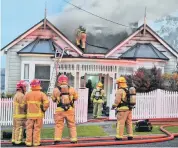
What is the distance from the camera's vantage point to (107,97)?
20.8 m

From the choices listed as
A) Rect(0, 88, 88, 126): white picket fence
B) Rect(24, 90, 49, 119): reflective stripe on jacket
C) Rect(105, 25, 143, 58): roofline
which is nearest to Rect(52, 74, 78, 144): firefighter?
Rect(24, 90, 49, 119): reflective stripe on jacket

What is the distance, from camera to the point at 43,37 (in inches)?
837

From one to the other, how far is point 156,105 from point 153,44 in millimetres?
6073

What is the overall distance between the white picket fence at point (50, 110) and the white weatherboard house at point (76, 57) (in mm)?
3674

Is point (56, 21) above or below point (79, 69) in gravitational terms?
above

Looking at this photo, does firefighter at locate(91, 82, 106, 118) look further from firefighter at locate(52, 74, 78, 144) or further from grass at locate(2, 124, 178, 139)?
firefighter at locate(52, 74, 78, 144)

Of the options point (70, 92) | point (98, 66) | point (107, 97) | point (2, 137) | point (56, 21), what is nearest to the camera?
point (70, 92)

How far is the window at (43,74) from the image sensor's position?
20.5 meters

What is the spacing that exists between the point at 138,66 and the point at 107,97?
2175 millimetres

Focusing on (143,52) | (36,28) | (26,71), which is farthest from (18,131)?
(143,52)

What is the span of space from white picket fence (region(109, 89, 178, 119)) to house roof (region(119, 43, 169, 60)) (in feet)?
14.9

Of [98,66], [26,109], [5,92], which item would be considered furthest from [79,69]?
[26,109]

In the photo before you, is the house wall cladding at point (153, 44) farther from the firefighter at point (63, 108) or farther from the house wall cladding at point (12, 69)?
the firefighter at point (63, 108)

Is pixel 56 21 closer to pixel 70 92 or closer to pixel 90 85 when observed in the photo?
pixel 90 85
